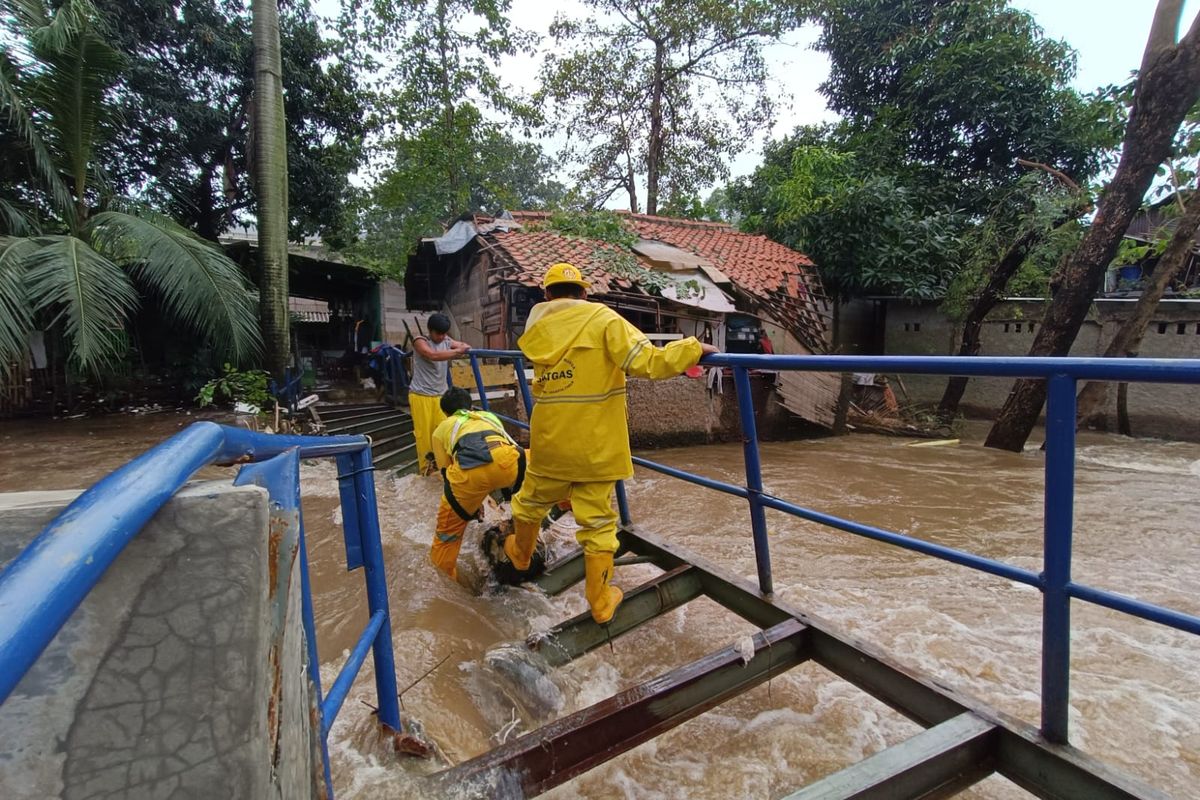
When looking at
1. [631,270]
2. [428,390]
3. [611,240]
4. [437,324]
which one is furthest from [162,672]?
[611,240]

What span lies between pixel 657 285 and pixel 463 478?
7.16 meters

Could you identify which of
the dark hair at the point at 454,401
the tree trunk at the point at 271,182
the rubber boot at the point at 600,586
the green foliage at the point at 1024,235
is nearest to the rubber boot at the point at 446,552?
the dark hair at the point at 454,401

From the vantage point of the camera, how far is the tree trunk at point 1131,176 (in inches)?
247

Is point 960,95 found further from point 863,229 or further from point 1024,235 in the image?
point 1024,235

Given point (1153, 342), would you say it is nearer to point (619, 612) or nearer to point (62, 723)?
point (619, 612)

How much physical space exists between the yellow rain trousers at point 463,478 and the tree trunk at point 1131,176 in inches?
293

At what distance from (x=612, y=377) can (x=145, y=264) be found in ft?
26.4

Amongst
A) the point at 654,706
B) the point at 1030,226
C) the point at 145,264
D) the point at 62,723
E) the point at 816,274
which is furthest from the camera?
the point at 816,274

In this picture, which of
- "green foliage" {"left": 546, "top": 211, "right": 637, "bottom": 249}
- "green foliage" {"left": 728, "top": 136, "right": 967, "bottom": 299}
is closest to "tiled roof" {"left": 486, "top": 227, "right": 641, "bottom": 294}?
"green foliage" {"left": 546, "top": 211, "right": 637, "bottom": 249}

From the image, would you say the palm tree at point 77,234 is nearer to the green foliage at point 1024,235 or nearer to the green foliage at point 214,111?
the green foliage at point 214,111

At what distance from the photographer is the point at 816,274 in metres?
13.0

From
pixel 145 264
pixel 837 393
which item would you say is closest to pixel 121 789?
pixel 145 264

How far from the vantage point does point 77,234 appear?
7.71 m

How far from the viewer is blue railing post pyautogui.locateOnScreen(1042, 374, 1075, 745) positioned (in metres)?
1.37
